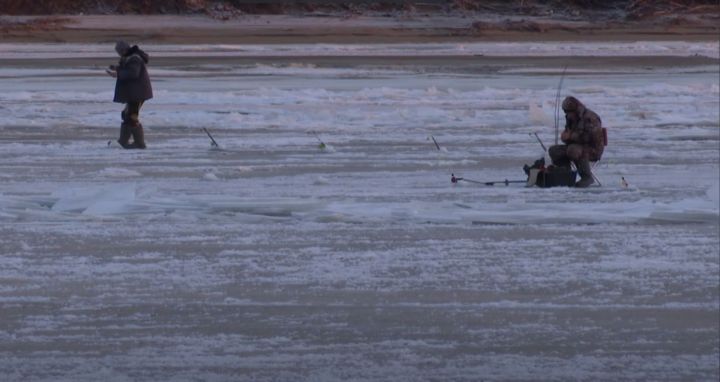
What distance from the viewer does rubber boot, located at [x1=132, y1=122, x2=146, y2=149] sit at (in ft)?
40.8

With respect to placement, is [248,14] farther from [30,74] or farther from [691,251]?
[691,251]

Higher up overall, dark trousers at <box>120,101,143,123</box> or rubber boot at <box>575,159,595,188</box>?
rubber boot at <box>575,159,595,188</box>

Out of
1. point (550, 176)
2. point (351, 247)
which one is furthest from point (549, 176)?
point (351, 247)

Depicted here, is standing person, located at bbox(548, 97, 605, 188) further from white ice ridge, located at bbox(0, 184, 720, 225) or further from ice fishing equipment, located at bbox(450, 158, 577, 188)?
white ice ridge, located at bbox(0, 184, 720, 225)

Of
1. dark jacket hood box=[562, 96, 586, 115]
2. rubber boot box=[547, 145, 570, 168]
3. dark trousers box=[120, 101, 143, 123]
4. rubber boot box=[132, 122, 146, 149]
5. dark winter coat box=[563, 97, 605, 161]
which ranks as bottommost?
rubber boot box=[132, 122, 146, 149]

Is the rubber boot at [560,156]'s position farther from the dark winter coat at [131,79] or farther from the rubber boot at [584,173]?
the dark winter coat at [131,79]

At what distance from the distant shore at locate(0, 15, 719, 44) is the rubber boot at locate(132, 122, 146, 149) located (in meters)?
14.4

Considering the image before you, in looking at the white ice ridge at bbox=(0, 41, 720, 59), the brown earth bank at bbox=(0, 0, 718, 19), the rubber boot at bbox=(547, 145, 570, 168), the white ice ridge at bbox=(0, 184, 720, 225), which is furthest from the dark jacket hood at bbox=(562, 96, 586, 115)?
the brown earth bank at bbox=(0, 0, 718, 19)

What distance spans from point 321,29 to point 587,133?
60.5 ft

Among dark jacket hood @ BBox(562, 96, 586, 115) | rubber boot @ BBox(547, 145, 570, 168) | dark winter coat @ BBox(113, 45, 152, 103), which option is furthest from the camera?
dark winter coat @ BBox(113, 45, 152, 103)

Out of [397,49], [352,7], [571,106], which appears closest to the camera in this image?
[571,106]

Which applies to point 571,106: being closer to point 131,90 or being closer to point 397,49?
point 131,90

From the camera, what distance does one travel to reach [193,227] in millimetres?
8570

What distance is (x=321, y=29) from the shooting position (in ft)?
92.6
